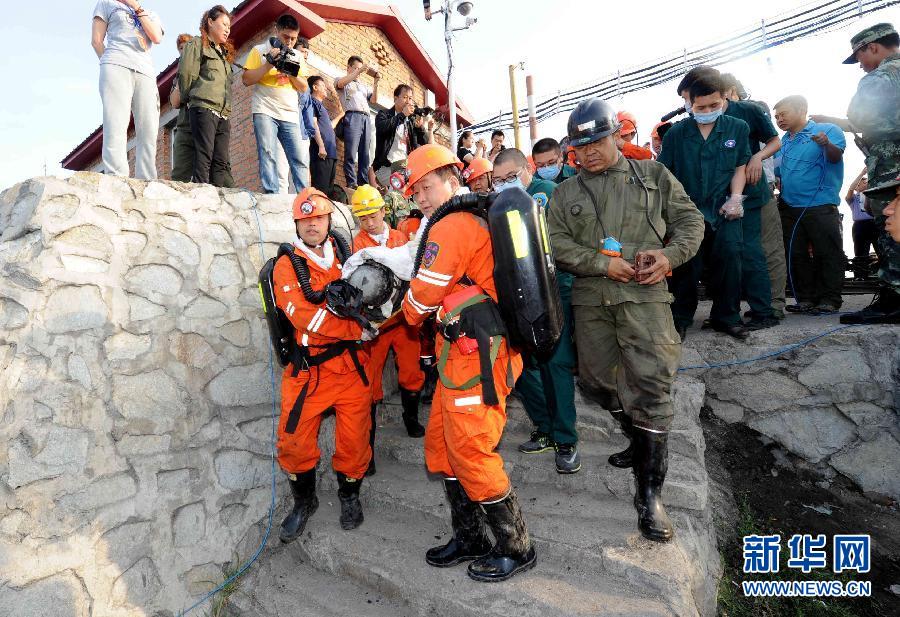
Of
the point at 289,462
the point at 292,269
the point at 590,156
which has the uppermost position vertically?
the point at 590,156

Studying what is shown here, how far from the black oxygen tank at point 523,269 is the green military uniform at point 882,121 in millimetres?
2890

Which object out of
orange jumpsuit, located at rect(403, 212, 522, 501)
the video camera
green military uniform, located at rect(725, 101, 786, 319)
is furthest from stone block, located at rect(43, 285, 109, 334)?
green military uniform, located at rect(725, 101, 786, 319)

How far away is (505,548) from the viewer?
8.59 feet

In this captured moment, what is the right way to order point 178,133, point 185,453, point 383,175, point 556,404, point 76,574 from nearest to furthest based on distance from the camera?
point 76,574
point 556,404
point 185,453
point 178,133
point 383,175

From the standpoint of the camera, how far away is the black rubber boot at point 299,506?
3586 mm

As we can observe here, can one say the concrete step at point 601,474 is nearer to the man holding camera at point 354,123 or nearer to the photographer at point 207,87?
the photographer at point 207,87

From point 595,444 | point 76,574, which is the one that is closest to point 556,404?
point 595,444

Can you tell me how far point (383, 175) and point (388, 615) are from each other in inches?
264

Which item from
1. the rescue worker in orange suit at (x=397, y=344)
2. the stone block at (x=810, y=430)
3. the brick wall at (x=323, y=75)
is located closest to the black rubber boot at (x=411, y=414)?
the rescue worker in orange suit at (x=397, y=344)

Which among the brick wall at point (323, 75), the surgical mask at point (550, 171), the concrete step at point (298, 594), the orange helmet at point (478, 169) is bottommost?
the concrete step at point (298, 594)

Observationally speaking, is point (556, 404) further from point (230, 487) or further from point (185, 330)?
point (185, 330)

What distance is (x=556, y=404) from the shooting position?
331 cm

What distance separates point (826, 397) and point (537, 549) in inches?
111

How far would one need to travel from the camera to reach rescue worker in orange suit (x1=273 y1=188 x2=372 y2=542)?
10.8 ft
